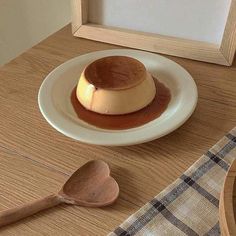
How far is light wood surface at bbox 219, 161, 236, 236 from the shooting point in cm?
32

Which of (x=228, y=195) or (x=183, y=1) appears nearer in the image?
(x=228, y=195)

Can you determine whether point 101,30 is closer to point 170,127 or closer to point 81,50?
point 81,50

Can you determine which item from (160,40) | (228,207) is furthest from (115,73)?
(228,207)

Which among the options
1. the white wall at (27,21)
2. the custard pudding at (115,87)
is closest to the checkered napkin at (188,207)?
the custard pudding at (115,87)

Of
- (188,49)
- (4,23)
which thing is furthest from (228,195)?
(4,23)

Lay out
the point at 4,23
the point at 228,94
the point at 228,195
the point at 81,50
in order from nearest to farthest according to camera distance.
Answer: the point at 228,195 → the point at 228,94 → the point at 81,50 → the point at 4,23

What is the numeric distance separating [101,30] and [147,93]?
22 cm

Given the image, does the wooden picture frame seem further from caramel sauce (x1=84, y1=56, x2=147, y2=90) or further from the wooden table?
caramel sauce (x1=84, y1=56, x2=147, y2=90)

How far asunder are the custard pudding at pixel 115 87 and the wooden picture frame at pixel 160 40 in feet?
0.45

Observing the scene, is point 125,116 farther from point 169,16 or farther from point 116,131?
point 169,16

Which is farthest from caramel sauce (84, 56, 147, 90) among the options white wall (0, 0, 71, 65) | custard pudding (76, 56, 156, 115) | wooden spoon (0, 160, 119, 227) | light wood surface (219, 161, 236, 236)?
white wall (0, 0, 71, 65)

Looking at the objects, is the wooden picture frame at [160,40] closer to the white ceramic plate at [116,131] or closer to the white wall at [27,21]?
the white ceramic plate at [116,131]

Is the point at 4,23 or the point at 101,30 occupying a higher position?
the point at 101,30

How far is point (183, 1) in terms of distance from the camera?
25.9 inches
